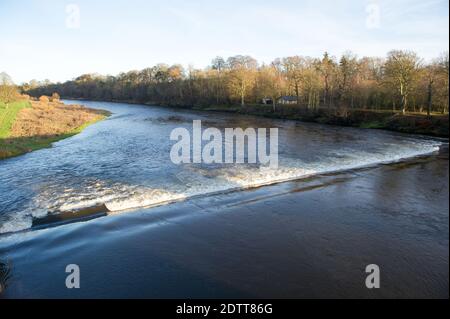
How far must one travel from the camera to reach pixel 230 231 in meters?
11.1

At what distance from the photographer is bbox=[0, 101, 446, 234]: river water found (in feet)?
46.1

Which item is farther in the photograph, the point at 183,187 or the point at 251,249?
the point at 183,187

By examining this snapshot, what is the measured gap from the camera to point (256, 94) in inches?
2660

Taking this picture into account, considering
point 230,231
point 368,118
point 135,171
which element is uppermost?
point 368,118

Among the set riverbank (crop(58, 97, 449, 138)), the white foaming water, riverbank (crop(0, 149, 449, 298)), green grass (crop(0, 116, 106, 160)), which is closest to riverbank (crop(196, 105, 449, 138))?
riverbank (crop(58, 97, 449, 138))

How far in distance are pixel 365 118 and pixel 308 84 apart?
518 inches

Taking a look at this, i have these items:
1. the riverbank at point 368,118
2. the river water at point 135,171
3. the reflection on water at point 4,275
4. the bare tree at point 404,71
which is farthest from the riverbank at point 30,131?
A: the bare tree at point 404,71

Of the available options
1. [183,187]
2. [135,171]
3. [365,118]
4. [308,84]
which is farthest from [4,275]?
[308,84]

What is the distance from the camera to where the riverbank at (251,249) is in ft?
25.8

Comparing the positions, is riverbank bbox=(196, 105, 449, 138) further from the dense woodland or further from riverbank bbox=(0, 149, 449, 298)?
riverbank bbox=(0, 149, 449, 298)

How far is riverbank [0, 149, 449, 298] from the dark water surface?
0.14ft

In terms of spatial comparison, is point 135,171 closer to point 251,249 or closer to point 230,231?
point 230,231
